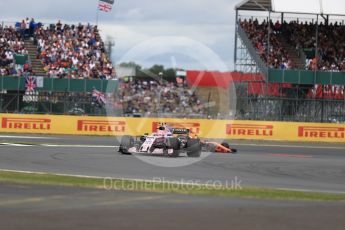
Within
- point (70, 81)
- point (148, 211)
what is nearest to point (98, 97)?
point (70, 81)

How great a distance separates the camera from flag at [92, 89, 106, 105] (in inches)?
1503

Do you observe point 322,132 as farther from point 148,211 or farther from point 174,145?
point 148,211

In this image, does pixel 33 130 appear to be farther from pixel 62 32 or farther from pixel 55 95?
pixel 62 32

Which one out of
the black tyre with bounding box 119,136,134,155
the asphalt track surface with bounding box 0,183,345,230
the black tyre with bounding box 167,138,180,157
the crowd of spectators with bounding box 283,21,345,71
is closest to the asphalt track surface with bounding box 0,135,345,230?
the asphalt track surface with bounding box 0,183,345,230

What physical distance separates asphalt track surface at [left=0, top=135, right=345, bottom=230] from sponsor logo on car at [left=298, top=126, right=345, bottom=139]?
1537cm

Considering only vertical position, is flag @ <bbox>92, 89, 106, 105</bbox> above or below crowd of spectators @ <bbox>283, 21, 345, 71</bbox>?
Result: below

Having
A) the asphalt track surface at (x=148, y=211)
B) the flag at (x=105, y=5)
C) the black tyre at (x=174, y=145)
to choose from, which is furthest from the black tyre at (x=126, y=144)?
the flag at (x=105, y=5)

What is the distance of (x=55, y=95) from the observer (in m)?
37.7

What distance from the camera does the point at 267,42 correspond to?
140 ft

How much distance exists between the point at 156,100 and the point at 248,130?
6.08m

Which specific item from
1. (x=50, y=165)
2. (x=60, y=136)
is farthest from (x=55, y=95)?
(x=50, y=165)

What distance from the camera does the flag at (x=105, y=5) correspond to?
4425 centimetres

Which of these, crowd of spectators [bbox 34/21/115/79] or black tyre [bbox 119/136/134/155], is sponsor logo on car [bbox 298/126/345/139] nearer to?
crowd of spectators [bbox 34/21/115/79]

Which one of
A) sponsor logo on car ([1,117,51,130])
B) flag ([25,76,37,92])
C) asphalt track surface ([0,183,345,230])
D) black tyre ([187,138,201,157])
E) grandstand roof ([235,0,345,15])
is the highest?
grandstand roof ([235,0,345,15])
